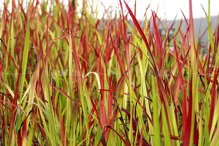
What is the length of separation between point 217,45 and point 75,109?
12.0 inches

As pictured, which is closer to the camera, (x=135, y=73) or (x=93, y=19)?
(x=135, y=73)

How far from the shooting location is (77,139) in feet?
3.05

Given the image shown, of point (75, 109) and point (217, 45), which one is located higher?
point (217, 45)

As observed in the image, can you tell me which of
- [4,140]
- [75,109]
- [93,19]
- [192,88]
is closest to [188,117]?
[192,88]

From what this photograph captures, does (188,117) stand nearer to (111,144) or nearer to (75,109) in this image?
(111,144)

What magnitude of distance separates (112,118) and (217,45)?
0.23m

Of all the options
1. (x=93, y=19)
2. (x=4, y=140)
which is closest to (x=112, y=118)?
(x=4, y=140)

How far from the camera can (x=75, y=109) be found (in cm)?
87

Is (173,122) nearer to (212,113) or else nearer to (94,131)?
(212,113)

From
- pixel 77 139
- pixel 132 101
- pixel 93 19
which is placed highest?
pixel 93 19

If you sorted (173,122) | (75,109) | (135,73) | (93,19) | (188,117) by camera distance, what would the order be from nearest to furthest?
(188,117) → (173,122) → (75,109) → (135,73) → (93,19)

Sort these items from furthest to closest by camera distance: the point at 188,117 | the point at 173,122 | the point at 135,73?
the point at 135,73 → the point at 173,122 → the point at 188,117

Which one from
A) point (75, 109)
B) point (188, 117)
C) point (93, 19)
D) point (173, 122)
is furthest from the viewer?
point (93, 19)

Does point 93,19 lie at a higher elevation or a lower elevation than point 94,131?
higher
